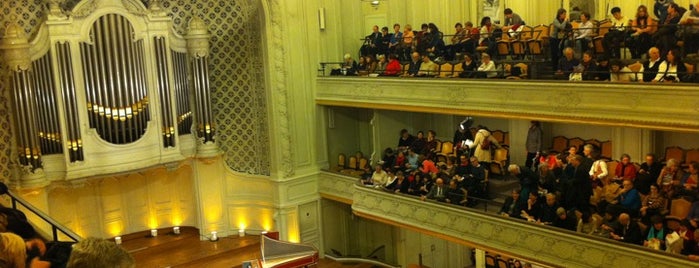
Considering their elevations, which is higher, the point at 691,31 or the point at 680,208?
the point at 691,31

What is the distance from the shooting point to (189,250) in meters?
16.7

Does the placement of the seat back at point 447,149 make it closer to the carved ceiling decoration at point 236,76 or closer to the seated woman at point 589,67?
the seated woman at point 589,67

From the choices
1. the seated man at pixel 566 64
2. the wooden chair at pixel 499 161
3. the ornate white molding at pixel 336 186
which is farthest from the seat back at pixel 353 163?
the seated man at pixel 566 64

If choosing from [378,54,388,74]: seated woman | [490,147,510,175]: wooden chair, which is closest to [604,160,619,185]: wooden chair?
[490,147,510,175]: wooden chair

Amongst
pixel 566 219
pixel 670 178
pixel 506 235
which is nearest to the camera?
pixel 670 178

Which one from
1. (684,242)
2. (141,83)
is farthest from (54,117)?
(684,242)

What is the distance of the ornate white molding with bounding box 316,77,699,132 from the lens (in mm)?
10281

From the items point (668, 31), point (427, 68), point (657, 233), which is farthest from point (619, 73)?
point (427, 68)

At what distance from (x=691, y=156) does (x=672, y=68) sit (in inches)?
91.2

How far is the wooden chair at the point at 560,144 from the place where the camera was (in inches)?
543

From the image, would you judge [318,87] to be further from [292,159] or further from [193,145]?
[193,145]

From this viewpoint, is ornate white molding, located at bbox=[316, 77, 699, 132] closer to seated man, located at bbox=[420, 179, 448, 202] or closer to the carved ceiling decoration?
seated man, located at bbox=[420, 179, 448, 202]

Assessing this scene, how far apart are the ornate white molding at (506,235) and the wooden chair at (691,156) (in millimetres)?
2463

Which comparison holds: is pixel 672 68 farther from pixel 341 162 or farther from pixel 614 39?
pixel 341 162
